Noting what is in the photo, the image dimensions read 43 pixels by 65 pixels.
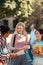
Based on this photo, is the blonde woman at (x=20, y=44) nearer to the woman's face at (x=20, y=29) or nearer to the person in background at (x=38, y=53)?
the woman's face at (x=20, y=29)

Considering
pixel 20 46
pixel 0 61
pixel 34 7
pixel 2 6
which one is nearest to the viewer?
pixel 0 61

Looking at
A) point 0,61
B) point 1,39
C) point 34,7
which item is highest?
point 1,39

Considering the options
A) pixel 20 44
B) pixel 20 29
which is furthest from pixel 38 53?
pixel 20 29

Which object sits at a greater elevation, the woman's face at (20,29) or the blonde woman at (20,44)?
the woman's face at (20,29)

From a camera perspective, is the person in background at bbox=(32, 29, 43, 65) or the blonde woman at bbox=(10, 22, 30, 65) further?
the person in background at bbox=(32, 29, 43, 65)

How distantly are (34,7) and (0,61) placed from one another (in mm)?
35427

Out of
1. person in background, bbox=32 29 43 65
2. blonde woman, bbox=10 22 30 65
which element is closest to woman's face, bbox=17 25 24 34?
blonde woman, bbox=10 22 30 65

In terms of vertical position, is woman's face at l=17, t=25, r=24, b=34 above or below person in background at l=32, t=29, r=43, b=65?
above

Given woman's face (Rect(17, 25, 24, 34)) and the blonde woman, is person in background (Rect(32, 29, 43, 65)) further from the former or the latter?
woman's face (Rect(17, 25, 24, 34))

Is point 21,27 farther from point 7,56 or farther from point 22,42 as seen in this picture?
point 7,56

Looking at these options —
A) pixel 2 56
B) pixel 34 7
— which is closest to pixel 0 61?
pixel 2 56

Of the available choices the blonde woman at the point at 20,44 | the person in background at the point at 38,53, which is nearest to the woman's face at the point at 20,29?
the blonde woman at the point at 20,44

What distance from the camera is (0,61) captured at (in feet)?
19.1

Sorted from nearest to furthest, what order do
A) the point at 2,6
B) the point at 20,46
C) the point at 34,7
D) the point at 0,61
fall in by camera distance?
1. the point at 0,61
2. the point at 20,46
3. the point at 2,6
4. the point at 34,7
